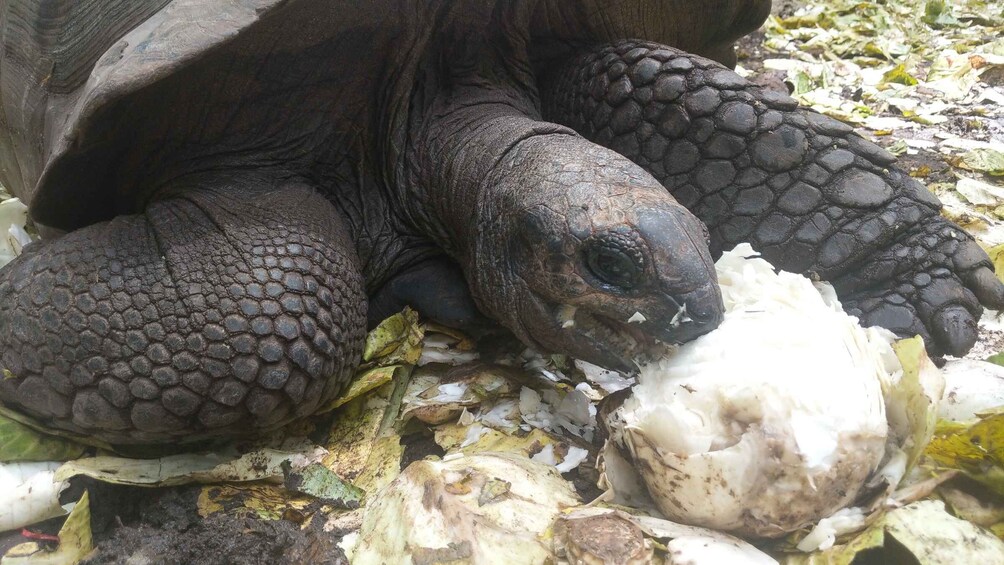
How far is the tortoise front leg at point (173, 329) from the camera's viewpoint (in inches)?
67.4

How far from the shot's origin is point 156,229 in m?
1.90

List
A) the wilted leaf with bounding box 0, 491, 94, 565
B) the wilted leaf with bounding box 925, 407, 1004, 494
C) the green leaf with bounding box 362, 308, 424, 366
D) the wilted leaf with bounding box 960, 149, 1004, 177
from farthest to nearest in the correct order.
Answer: the wilted leaf with bounding box 960, 149, 1004, 177 → the green leaf with bounding box 362, 308, 424, 366 → the wilted leaf with bounding box 0, 491, 94, 565 → the wilted leaf with bounding box 925, 407, 1004, 494

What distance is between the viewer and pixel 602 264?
1.61 meters

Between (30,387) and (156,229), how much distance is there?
47cm

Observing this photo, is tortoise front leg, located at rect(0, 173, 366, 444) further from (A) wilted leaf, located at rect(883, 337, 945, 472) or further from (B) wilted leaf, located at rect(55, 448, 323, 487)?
(A) wilted leaf, located at rect(883, 337, 945, 472)

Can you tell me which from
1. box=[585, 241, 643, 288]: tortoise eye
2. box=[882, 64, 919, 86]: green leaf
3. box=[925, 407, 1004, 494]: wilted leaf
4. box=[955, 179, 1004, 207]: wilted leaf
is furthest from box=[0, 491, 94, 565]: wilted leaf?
box=[882, 64, 919, 86]: green leaf

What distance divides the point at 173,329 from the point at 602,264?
1007 millimetres

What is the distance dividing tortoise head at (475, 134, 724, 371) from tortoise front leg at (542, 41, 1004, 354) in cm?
56

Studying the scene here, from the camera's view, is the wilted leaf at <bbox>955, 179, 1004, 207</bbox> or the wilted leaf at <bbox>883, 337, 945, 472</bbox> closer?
the wilted leaf at <bbox>883, 337, 945, 472</bbox>

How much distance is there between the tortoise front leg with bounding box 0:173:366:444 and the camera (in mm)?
1712

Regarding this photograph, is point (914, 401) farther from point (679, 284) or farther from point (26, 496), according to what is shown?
point (26, 496)

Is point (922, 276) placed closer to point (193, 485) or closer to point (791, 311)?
point (791, 311)

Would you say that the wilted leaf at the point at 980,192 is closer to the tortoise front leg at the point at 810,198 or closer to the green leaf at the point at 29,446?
the tortoise front leg at the point at 810,198

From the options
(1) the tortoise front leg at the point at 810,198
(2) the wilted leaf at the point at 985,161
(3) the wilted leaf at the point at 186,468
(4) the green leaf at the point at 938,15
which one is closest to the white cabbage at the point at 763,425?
(1) the tortoise front leg at the point at 810,198
